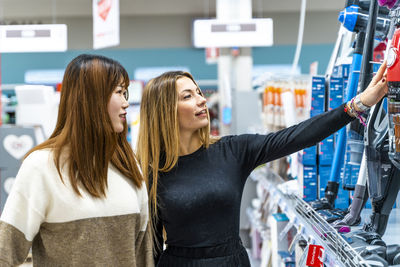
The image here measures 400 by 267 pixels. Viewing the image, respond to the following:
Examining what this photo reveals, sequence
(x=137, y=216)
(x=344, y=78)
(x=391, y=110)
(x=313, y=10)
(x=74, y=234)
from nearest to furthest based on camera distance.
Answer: (x=391, y=110)
(x=74, y=234)
(x=137, y=216)
(x=344, y=78)
(x=313, y=10)

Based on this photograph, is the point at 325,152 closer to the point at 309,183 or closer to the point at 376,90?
the point at 309,183

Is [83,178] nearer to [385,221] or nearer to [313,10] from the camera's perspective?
[385,221]

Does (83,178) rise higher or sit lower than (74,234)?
higher

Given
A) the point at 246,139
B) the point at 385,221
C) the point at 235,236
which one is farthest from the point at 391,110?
the point at 235,236

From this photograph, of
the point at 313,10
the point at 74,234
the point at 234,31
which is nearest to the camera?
the point at 74,234

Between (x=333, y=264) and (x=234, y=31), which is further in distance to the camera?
(x=234, y=31)

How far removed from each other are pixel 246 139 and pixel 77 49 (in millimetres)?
11655

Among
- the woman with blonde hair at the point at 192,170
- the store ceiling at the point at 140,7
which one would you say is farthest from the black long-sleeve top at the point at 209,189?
the store ceiling at the point at 140,7

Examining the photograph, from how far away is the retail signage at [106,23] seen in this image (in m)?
6.65

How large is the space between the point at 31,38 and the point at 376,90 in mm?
5119

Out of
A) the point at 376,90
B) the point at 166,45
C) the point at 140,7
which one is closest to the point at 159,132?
the point at 376,90

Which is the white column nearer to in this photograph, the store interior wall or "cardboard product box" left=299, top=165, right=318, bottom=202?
"cardboard product box" left=299, top=165, right=318, bottom=202

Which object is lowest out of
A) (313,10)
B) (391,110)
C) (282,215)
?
(282,215)

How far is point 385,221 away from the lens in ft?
4.91
